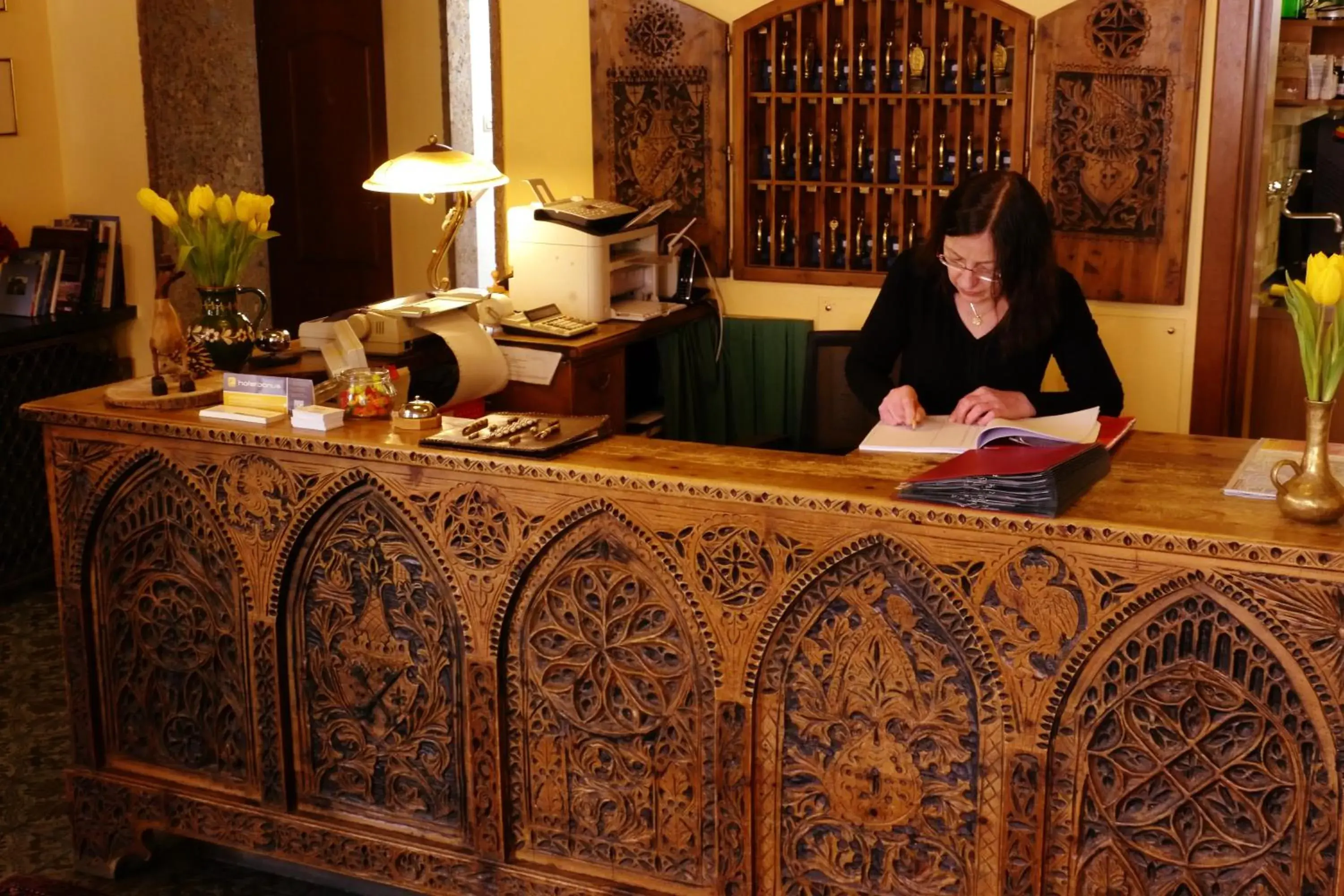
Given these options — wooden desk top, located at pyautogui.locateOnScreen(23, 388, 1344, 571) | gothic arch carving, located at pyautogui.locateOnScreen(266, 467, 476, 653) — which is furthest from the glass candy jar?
gothic arch carving, located at pyautogui.locateOnScreen(266, 467, 476, 653)

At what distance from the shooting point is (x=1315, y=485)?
7.70ft

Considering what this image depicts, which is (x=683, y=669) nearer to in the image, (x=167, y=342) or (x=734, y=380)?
(x=167, y=342)

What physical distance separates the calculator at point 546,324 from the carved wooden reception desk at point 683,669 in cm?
145

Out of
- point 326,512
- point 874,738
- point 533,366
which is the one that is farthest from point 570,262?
point 874,738

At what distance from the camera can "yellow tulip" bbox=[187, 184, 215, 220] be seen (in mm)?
3402

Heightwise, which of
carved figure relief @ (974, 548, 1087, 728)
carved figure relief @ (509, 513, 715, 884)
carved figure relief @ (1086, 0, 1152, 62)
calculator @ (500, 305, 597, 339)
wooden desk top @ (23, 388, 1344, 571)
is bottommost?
carved figure relief @ (509, 513, 715, 884)

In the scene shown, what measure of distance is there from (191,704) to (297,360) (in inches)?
38.3

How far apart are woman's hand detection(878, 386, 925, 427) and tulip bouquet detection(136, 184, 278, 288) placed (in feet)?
4.87

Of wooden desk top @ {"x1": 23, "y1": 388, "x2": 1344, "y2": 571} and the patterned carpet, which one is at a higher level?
wooden desk top @ {"x1": 23, "y1": 388, "x2": 1344, "y2": 571}

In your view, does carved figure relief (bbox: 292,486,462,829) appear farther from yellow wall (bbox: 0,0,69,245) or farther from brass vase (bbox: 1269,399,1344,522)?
yellow wall (bbox: 0,0,69,245)

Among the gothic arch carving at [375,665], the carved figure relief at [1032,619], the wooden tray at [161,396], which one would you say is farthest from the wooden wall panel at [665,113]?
the carved figure relief at [1032,619]

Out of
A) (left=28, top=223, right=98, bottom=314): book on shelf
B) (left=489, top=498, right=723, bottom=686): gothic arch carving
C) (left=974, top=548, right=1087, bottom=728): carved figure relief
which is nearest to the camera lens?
(left=974, top=548, right=1087, bottom=728): carved figure relief

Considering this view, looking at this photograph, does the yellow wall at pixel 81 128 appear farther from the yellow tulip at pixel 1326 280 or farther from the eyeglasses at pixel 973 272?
the yellow tulip at pixel 1326 280

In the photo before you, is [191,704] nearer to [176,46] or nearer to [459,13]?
[176,46]
